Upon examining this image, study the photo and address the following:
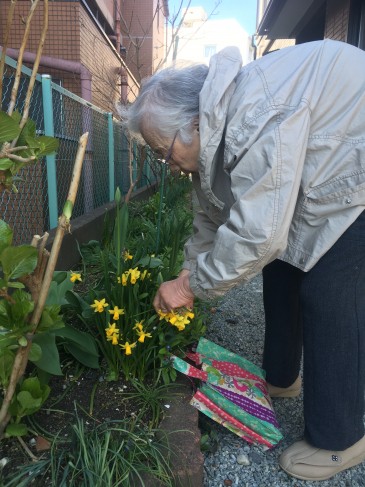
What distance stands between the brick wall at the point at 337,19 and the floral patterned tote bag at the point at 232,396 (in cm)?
528

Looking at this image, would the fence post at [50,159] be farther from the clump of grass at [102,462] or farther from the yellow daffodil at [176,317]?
the clump of grass at [102,462]

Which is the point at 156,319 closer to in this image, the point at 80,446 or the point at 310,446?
the point at 80,446

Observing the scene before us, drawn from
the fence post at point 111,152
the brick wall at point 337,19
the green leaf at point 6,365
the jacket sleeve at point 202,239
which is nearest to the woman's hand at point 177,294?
the jacket sleeve at point 202,239

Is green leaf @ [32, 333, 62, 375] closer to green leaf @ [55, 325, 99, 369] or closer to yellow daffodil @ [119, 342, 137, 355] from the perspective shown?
green leaf @ [55, 325, 99, 369]

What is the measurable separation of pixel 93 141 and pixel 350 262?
3.91 meters

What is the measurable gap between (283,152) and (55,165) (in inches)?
97.5

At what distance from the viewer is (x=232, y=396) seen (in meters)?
1.79

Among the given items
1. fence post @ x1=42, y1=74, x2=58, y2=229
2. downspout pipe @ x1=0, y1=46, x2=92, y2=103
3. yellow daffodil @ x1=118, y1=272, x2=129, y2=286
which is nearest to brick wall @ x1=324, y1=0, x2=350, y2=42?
downspout pipe @ x1=0, y1=46, x2=92, y2=103

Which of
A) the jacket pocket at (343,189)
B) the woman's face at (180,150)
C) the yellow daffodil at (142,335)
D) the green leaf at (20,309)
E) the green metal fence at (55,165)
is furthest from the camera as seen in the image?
the green metal fence at (55,165)

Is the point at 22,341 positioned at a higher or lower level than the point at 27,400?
higher

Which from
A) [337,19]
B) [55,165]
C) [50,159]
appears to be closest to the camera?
[50,159]

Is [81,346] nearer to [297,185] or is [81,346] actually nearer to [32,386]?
[32,386]

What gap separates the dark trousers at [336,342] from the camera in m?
1.42

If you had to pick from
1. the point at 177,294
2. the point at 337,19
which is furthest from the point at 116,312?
the point at 337,19
